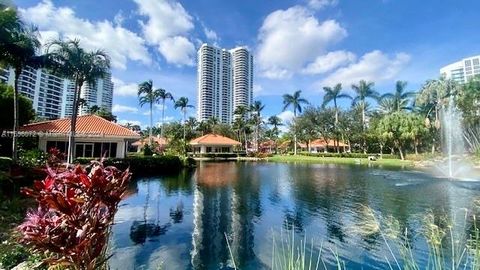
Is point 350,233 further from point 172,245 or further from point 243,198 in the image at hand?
point 243,198

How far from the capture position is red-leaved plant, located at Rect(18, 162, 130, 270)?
291 centimetres

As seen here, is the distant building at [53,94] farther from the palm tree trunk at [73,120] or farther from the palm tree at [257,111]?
the palm tree trunk at [73,120]

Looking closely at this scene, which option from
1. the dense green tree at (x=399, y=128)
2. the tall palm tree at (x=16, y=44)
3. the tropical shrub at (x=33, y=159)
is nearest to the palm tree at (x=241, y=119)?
the dense green tree at (x=399, y=128)

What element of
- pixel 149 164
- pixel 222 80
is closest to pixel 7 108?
pixel 149 164

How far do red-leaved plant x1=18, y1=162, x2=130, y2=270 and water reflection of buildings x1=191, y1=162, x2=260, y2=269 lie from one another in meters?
4.68

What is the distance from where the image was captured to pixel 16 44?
61.7 feet

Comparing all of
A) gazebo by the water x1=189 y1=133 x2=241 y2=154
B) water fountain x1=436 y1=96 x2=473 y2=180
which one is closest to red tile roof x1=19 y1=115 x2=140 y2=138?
gazebo by the water x1=189 y1=133 x2=241 y2=154

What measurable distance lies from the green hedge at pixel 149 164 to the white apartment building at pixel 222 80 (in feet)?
184

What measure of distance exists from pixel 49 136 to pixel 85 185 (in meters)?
29.3

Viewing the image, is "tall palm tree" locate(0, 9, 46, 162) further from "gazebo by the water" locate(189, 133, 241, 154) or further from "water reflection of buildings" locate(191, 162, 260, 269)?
"gazebo by the water" locate(189, 133, 241, 154)

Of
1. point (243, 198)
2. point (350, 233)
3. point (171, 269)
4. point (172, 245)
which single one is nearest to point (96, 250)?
point (171, 269)

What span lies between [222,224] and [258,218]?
1.75 m

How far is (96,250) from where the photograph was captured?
3.15 meters

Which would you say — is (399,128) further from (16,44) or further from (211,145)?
(16,44)
